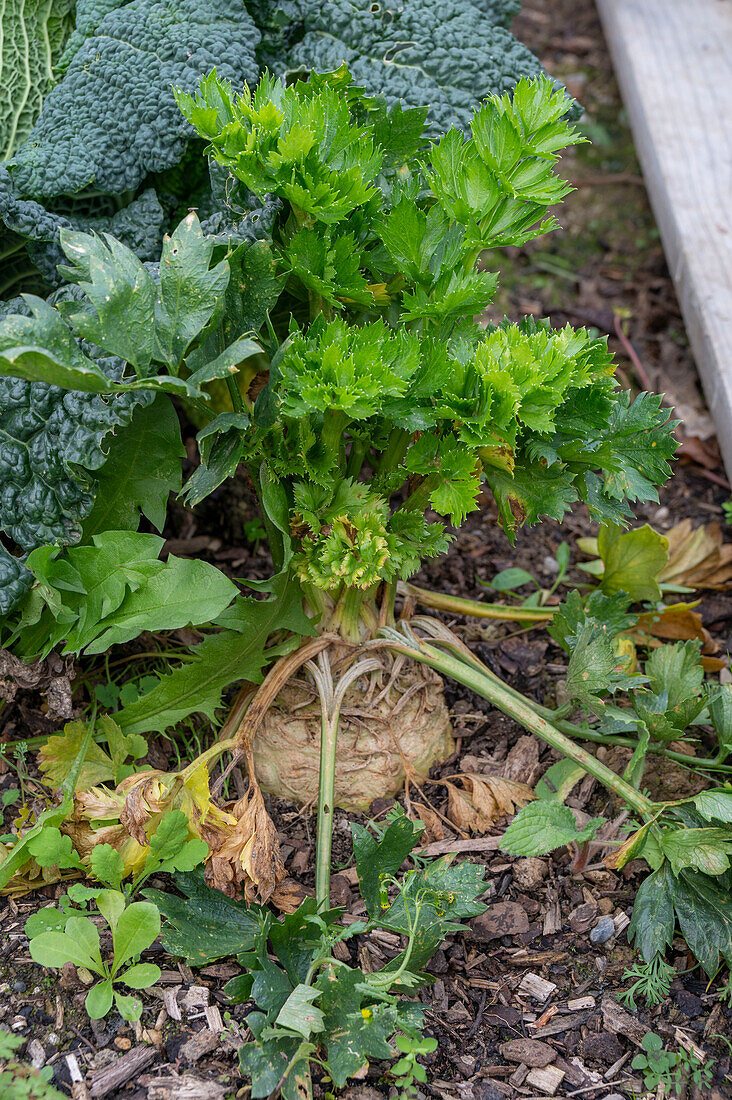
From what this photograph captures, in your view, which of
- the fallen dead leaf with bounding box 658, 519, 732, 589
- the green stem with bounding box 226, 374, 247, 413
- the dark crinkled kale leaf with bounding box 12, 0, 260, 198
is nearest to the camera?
the green stem with bounding box 226, 374, 247, 413

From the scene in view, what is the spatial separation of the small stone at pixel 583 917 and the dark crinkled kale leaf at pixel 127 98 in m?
1.76

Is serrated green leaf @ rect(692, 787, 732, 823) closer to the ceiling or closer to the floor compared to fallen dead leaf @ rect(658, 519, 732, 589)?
closer to the ceiling

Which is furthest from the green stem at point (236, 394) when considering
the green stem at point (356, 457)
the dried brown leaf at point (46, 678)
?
the dried brown leaf at point (46, 678)

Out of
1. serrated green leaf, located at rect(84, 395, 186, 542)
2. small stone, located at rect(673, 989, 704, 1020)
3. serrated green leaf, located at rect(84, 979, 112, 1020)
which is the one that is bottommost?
serrated green leaf, located at rect(84, 979, 112, 1020)

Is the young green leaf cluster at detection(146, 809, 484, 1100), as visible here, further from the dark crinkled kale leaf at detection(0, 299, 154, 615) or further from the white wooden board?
the white wooden board

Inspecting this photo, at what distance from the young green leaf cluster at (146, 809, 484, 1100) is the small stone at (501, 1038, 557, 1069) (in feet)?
0.62

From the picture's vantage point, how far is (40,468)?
174 cm

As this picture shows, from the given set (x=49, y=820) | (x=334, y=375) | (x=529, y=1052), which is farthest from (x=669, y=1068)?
(x=334, y=375)

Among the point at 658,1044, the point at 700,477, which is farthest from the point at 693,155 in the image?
the point at 658,1044

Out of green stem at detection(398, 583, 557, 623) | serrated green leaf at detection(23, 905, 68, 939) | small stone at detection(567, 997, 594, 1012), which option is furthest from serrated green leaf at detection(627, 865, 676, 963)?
serrated green leaf at detection(23, 905, 68, 939)

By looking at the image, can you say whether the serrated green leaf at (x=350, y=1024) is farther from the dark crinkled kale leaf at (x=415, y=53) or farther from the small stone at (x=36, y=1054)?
the dark crinkled kale leaf at (x=415, y=53)

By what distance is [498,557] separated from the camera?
2.54 m

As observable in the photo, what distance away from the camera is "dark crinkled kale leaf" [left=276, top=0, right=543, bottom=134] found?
2104 millimetres

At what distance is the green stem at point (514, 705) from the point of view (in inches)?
69.9
